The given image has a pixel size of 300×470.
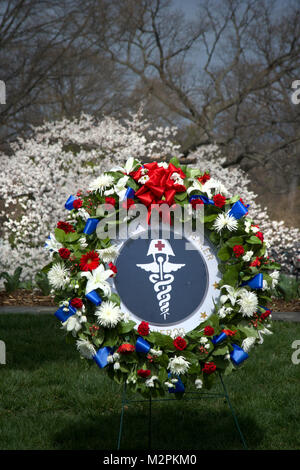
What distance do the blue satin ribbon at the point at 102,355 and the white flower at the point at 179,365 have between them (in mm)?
340

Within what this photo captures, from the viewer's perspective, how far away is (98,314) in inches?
117

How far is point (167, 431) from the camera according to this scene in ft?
12.3

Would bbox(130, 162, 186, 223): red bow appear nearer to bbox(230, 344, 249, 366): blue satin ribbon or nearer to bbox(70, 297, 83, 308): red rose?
bbox(70, 297, 83, 308): red rose

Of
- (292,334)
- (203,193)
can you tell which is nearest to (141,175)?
(203,193)

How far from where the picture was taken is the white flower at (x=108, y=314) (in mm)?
2930

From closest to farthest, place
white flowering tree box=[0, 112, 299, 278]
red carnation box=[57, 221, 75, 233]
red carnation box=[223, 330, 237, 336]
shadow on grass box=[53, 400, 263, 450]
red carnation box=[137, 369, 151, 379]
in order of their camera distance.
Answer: red carnation box=[137, 369, 151, 379]
red carnation box=[223, 330, 237, 336]
red carnation box=[57, 221, 75, 233]
shadow on grass box=[53, 400, 263, 450]
white flowering tree box=[0, 112, 299, 278]

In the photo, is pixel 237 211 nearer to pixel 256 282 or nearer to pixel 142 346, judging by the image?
pixel 256 282

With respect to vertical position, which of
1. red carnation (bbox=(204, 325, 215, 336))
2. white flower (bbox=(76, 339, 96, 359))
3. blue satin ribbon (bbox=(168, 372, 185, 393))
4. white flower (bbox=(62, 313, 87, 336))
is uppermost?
white flower (bbox=(62, 313, 87, 336))

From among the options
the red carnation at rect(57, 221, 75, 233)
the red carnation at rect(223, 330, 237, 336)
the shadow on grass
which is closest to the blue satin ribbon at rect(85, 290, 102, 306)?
the red carnation at rect(57, 221, 75, 233)

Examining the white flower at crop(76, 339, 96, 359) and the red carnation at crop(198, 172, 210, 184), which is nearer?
the white flower at crop(76, 339, 96, 359)

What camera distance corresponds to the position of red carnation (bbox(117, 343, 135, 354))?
9.60 feet

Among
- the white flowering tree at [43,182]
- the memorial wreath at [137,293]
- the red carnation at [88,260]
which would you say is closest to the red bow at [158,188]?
the memorial wreath at [137,293]

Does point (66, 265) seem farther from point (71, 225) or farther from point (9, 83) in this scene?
point (9, 83)

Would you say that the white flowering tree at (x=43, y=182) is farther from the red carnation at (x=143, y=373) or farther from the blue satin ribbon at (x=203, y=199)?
the red carnation at (x=143, y=373)
